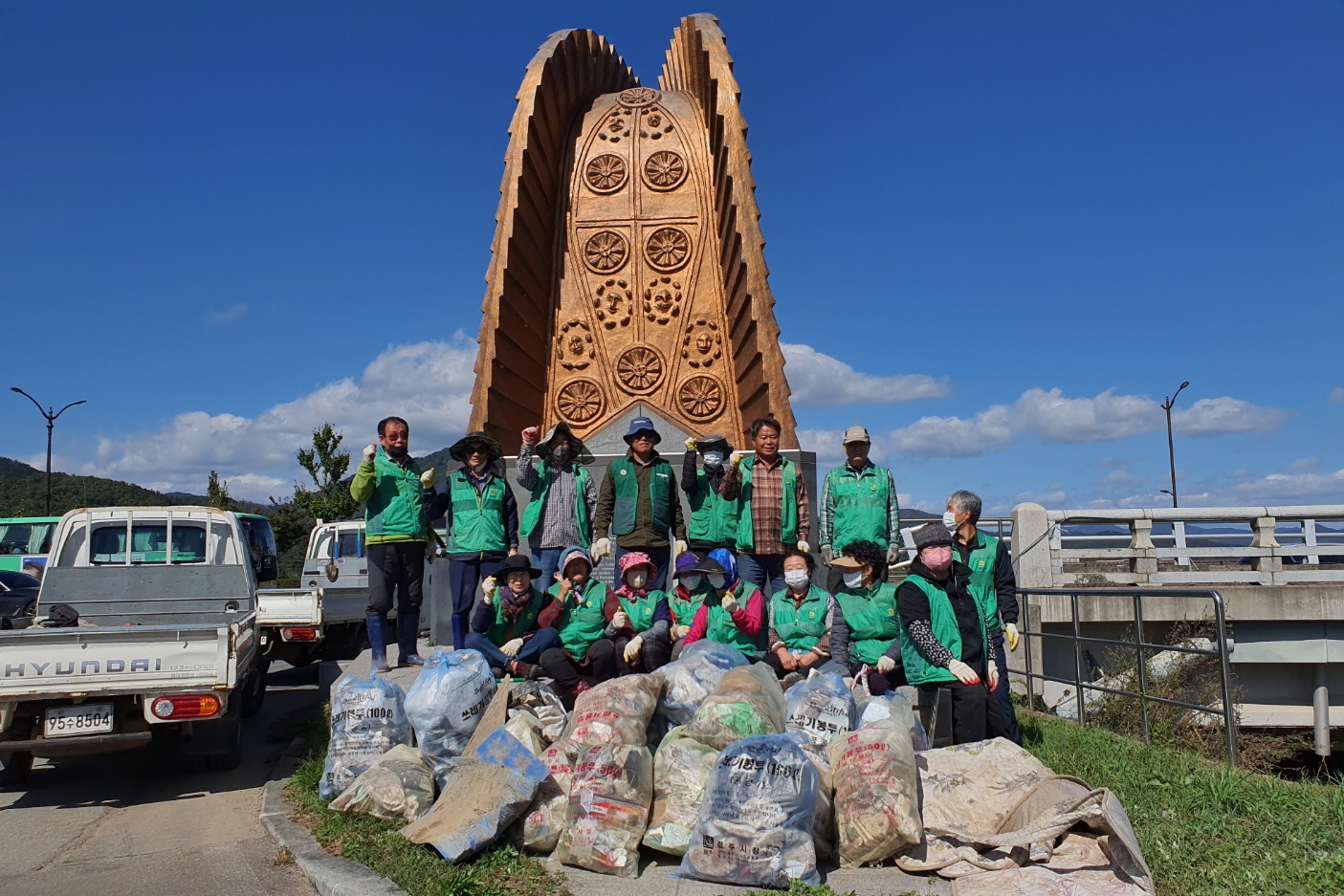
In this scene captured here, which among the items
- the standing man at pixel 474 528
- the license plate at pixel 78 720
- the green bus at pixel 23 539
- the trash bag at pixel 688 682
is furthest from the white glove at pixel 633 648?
the green bus at pixel 23 539

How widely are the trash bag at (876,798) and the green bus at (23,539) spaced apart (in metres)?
18.0

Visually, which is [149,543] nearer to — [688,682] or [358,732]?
[358,732]

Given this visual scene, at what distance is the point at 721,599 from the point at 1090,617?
610cm

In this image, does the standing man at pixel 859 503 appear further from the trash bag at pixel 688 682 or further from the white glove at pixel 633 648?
the trash bag at pixel 688 682

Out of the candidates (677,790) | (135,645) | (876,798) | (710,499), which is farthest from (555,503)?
(876,798)

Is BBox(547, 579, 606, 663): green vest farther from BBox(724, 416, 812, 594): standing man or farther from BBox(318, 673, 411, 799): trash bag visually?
BBox(724, 416, 812, 594): standing man

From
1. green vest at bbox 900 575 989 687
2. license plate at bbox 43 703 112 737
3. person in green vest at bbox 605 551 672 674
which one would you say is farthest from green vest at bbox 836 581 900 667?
license plate at bbox 43 703 112 737

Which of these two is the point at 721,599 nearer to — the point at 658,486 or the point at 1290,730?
the point at 658,486

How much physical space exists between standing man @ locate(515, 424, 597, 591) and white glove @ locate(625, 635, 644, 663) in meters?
1.30

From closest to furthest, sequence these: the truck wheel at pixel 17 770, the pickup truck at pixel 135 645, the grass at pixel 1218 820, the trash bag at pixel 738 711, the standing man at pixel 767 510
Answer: the grass at pixel 1218 820, the trash bag at pixel 738 711, the pickup truck at pixel 135 645, the truck wheel at pixel 17 770, the standing man at pixel 767 510

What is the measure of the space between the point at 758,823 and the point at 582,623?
7.65 feet

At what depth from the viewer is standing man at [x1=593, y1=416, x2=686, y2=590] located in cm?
673

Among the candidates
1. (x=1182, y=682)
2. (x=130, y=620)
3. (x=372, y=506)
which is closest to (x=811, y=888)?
(x=372, y=506)

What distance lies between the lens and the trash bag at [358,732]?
4910 millimetres
